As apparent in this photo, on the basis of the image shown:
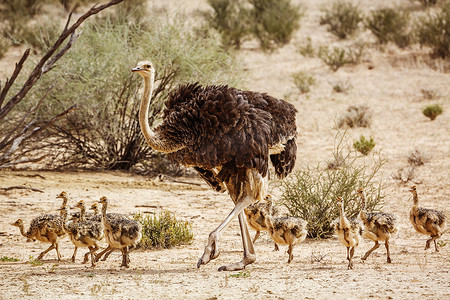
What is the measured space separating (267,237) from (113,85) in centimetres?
487

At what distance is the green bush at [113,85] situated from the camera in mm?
12023

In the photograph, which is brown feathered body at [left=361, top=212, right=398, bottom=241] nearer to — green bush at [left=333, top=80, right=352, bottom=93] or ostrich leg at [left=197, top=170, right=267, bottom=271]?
ostrich leg at [left=197, top=170, right=267, bottom=271]

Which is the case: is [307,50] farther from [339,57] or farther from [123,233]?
[123,233]

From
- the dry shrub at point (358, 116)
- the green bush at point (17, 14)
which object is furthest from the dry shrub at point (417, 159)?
the green bush at point (17, 14)

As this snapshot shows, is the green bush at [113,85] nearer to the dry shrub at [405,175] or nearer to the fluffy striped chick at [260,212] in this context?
the dry shrub at [405,175]

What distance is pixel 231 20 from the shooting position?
27156 mm

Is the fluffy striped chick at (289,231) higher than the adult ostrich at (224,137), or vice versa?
the adult ostrich at (224,137)

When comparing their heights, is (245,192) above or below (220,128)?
below

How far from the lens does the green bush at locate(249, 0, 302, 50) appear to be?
2628 centimetres

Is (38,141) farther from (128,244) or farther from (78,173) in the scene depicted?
(128,244)

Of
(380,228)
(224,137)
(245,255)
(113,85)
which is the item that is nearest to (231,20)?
(113,85)

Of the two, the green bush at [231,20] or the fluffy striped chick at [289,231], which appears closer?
the fluffy striped chick at [289,231]

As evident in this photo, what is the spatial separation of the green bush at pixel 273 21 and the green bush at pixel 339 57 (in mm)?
2862

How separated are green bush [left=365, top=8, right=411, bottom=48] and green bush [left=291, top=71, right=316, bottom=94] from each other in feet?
18.9
